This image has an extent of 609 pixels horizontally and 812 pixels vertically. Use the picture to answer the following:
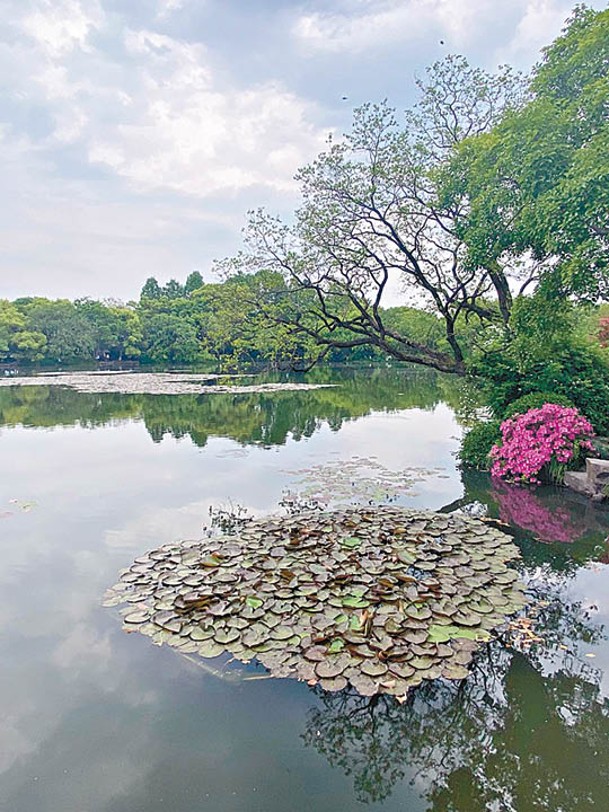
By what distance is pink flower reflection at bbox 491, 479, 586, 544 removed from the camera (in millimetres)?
4777

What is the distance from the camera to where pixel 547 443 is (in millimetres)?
6316

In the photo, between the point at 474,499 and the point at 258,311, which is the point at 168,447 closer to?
the point at 258,311

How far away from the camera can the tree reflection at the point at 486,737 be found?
6.48ft

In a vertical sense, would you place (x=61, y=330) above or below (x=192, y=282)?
below

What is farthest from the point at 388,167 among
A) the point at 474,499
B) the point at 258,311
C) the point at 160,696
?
the point at 160,696

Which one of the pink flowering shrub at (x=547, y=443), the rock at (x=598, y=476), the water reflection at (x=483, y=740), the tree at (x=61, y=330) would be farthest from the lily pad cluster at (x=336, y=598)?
the tree at (x=61, y=330)

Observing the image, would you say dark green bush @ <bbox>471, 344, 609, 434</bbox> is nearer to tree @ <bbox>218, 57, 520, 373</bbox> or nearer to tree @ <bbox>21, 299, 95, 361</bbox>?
tree @ <bbox>218, 57, 520, 373</bbox>

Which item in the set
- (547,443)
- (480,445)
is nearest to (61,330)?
(480,445)

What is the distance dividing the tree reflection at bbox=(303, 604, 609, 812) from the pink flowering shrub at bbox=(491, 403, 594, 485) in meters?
3.92

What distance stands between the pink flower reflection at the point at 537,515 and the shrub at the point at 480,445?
0.96 meters

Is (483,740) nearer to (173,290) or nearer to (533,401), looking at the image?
(533,401)

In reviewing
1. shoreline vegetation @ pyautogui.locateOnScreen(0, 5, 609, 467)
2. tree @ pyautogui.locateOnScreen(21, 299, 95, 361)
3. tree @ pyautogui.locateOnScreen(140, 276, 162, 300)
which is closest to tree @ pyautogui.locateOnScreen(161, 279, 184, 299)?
tree @ pyautogui.locateOnScreen(140, 276, 162, 300)

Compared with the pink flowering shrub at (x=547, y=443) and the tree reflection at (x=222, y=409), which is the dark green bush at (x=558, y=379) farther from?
the tree reflection at (x=222, y=409)

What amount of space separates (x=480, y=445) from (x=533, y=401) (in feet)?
3.29
